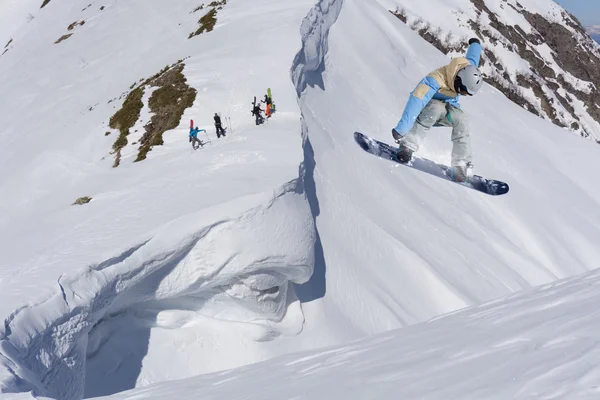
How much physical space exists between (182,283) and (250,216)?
1863 millimetres

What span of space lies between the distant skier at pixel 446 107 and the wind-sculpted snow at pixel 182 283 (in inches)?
119

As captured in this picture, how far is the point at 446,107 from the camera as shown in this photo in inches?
439

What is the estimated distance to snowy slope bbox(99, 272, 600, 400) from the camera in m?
4.75

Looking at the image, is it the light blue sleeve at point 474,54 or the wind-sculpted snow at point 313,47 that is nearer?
the light blue sleeve at point 474,54

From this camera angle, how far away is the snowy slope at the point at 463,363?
475 cm

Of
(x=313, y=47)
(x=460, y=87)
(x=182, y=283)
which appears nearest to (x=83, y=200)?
(x=182, y=283)

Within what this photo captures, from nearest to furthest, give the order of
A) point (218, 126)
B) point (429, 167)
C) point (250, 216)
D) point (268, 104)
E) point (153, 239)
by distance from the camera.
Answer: point (153, 239), point (250, 216), point (429, 167), point (218, 126), point (268, 104)

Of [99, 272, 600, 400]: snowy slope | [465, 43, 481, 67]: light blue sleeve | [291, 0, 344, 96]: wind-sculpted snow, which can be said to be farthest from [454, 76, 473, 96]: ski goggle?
[291, 0, 344, 96]: wind-sculpted snow

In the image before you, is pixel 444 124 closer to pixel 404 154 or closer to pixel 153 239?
pixel 404 154

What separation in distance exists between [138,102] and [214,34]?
700cm

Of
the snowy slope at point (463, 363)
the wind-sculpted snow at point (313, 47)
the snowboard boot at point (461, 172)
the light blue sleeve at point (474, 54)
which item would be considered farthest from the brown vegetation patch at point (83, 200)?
the wind-sculpted snow at point (313, 47)

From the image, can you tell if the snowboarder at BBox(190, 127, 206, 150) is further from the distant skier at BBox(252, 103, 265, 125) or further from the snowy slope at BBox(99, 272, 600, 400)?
the snowy slope at BBox(99, 272, 600, 400)

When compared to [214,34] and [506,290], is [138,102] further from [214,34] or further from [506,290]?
[506,290]

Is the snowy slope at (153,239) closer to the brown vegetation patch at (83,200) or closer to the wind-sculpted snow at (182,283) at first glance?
the wind-sculpted snow at (182,283)
